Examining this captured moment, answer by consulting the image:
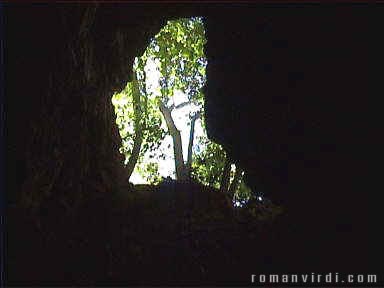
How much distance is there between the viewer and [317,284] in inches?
286

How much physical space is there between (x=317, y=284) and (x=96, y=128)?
784cm

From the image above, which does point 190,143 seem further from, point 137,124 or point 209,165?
point 137,124

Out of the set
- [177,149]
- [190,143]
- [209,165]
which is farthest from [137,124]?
[209,165]

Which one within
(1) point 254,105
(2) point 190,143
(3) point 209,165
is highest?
(1) point 254,105

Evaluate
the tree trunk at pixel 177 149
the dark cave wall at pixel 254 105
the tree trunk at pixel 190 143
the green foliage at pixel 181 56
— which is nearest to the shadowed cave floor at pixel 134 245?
A: the dark cave wall at pixel 254 105

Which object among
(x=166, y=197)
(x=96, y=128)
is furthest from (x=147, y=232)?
(x=96, y=128)

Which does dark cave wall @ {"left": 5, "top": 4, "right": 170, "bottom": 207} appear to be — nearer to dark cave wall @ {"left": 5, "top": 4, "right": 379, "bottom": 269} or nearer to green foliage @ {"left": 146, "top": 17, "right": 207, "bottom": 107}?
dark cave wall @ {"left": 5, "top": 4, "right": 379, "bottom": 269}

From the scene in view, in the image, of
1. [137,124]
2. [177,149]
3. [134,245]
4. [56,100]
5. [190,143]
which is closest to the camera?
[56,100]

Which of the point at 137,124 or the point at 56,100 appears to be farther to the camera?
the point at 137,124

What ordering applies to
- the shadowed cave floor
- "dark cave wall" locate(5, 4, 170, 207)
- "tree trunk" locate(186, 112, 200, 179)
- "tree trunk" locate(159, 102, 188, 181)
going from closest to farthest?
1. "dark cave wall" locate(5, 4, 170, 207)
2. the shadowed cave floor
3. "tree trunk" locate(159, 102, 188, 181)
4. "tree trunk" locate(186, 112, 200, 179)

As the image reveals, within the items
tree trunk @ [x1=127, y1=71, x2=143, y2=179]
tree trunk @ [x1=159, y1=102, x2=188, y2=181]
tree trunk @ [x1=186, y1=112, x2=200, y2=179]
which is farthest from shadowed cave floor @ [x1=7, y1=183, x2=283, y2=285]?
tree trunk @ [x1=186, y1=112, x2=200, y2=179]

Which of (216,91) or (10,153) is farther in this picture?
(216,91)

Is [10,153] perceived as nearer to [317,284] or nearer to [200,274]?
[200,274]

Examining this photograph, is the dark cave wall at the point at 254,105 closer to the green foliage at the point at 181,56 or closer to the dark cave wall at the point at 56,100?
the dark cave wall at the point at 56,100
